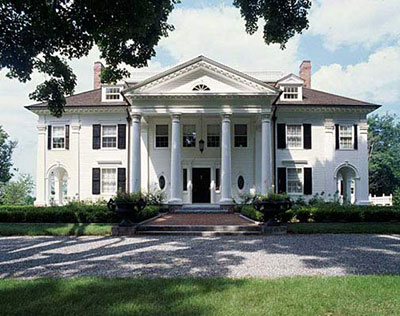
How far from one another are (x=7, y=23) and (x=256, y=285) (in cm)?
1030

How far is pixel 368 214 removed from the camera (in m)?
13.8

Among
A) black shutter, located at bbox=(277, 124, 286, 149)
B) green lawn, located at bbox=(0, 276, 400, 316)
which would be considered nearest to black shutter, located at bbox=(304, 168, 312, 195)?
black shutter, located at bbox=(277, 124, 286, 149)

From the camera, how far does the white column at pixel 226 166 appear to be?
19.6 meters

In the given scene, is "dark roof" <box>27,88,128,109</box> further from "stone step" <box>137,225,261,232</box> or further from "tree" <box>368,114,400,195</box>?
"tree" <box>368,114,400,195</box>

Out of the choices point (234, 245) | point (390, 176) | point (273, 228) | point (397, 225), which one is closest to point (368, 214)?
point (397, 225)

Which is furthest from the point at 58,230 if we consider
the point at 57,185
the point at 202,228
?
the point at 57,185

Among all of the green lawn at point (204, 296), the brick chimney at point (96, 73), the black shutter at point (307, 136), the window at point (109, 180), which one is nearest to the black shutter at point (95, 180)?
the window at point (109, 180)

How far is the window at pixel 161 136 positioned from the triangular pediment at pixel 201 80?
3.14m

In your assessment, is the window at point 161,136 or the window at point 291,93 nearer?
the window at point 161,136

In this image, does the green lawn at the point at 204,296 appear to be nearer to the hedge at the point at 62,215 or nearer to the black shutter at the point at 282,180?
the hedge at the point at 62,215

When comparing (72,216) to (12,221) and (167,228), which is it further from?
(167,228)

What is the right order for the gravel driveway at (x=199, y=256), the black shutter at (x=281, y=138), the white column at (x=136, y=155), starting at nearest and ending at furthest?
the gravel driveway at (x=199, y=256) < the white column at (x=136, y=155) < the black shutter at (x=281, y=138)

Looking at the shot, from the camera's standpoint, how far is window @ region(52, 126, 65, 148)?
23.3 metres

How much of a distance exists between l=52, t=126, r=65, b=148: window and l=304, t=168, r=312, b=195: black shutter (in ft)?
55.5
